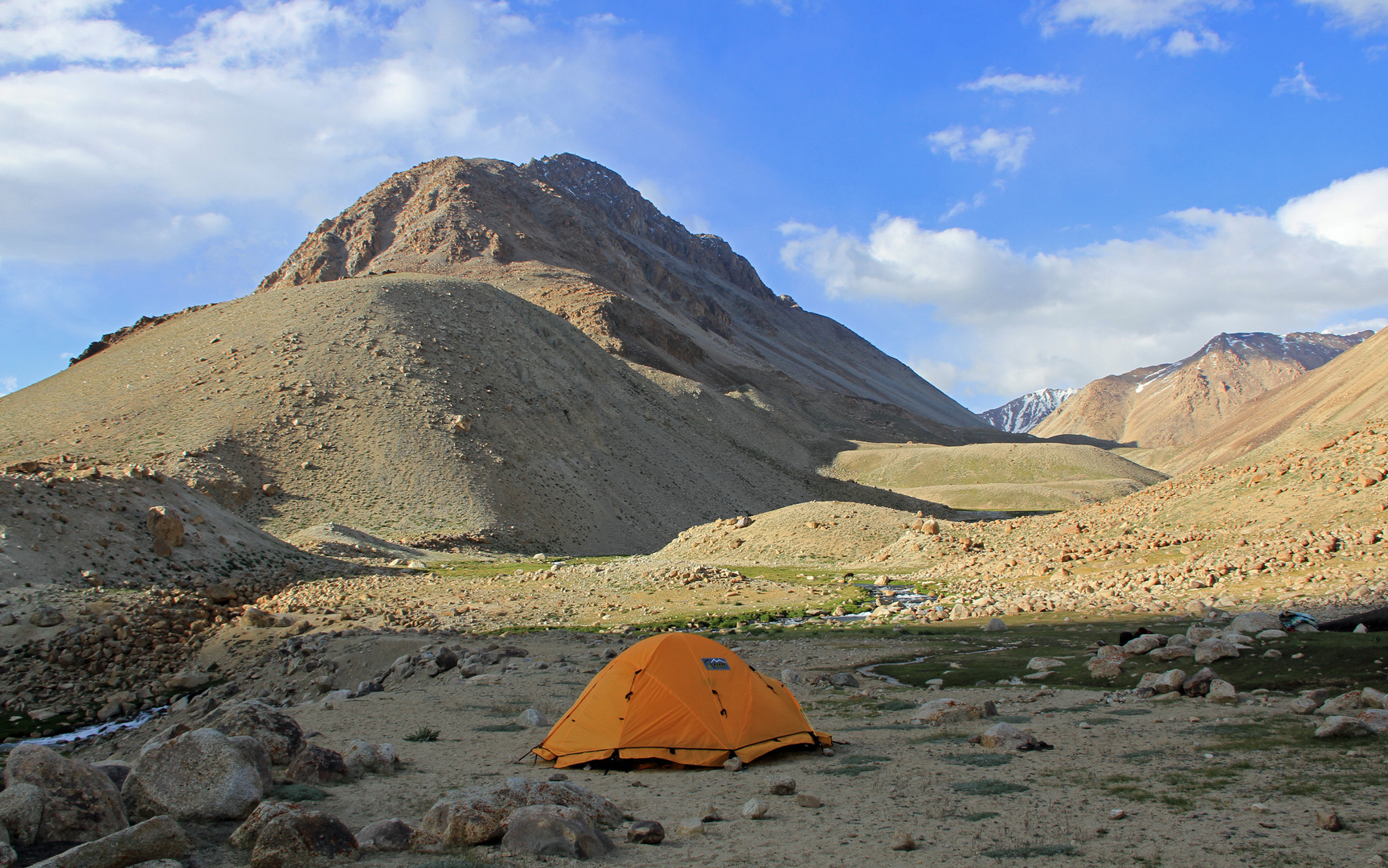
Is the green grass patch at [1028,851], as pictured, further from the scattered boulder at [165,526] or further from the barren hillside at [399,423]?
the barren hillside at [399,423]

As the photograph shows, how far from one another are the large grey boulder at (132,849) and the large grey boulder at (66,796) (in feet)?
3.21

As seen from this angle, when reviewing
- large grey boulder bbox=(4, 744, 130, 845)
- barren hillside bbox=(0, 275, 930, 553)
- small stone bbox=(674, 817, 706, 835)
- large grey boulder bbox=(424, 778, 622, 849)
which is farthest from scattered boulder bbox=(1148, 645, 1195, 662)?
barren hillside bbox=(0, 275, 930, 553)

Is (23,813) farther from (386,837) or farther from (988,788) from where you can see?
(988,788)

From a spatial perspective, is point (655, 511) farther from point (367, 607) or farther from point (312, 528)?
point (367, 607)

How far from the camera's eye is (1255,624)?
11.6 meters

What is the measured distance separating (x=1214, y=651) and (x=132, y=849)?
11.9 metres

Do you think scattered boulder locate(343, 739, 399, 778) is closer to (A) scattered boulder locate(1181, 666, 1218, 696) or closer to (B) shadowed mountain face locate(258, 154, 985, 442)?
(A) scattered boulder locate(1181, 666, 1218, 696)

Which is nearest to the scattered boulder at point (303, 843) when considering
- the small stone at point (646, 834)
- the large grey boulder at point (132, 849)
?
the large grey boulder at point (132, 849)

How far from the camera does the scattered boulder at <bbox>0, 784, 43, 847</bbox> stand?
18.8 feet

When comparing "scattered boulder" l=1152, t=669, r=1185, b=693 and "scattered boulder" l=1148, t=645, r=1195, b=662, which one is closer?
"scattered boulder" l=1152, t=669, r=1185, b=693

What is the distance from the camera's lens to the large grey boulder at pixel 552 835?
→ 5922mm

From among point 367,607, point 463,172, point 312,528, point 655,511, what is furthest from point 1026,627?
point 463,172

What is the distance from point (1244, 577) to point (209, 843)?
20312mm

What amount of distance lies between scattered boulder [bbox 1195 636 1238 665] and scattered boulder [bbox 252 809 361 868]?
34.1ft
